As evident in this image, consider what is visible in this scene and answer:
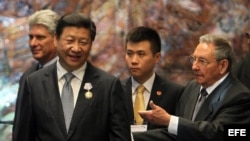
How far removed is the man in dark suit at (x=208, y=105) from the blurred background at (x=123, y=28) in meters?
1.15

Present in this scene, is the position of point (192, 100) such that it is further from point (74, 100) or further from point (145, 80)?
point (74, 100)

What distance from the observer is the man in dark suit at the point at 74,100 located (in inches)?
107

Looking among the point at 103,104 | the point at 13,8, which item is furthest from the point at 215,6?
the point at 103,104

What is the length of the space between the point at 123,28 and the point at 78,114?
2.06 m

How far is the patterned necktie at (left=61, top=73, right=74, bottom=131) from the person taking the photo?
2748 mm

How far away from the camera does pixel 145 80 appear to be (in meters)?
3.77

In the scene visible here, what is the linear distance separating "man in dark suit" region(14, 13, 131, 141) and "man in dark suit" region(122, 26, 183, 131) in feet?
2.93

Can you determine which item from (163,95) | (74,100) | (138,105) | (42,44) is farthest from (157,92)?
(74,100)

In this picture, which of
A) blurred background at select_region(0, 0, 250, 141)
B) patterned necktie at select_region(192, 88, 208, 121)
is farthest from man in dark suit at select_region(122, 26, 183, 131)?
blurred background at select_region(0, 0, 250, 141)

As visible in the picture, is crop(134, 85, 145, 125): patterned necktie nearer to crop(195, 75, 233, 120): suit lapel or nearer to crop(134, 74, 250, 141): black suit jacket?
crop(134, 74, 250, 141): black suit jacket

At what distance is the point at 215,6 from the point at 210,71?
146 cm

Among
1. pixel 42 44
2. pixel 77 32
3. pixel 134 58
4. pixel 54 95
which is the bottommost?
pixel 54 95

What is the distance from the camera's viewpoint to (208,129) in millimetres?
3178

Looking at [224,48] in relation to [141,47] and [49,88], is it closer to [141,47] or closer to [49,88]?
[141,47]
